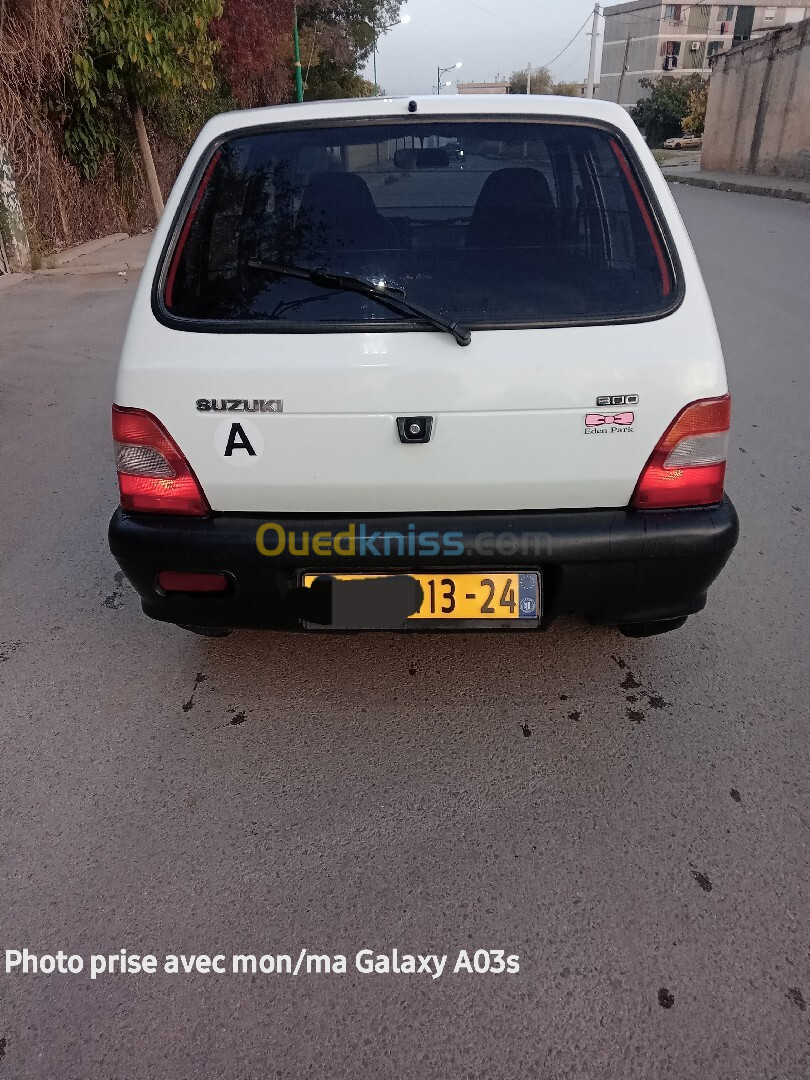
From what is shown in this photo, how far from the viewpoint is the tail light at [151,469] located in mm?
2268

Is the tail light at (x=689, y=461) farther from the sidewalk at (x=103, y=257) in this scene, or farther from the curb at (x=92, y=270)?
the curb at (x=92, y=270)

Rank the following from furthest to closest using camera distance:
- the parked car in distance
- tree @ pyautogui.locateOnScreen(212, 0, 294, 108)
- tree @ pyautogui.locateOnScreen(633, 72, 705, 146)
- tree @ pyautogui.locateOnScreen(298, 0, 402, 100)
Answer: tree @ pyautogui.locateOnScreen(633, 72, 705, 146)
the parked car in distance
tree @ pyautogui.locateOnScreen(298, 0, 402, 100)
tree @ pyautogui.locateOnScreen(212, 0, 294, 108)

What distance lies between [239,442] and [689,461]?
121cm

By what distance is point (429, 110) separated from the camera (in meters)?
2.43

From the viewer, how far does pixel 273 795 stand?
234cm

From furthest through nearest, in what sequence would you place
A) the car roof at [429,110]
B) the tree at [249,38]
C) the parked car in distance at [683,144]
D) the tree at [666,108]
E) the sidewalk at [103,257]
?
the tree at [666,108] → the parked car in distance at [683,144] → the tree at [249,38] → the sidewalk at [103,257] → the car roof at [429,110]

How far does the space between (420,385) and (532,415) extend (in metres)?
0.30

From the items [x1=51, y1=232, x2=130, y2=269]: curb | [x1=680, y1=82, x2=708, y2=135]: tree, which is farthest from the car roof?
[x1=680, y1=82, x2=708, y2=135]: tree

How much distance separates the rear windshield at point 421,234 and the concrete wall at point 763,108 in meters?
26.3

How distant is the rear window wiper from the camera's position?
2146mm

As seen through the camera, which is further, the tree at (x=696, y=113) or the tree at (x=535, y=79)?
the tree at (x=535, y=79)

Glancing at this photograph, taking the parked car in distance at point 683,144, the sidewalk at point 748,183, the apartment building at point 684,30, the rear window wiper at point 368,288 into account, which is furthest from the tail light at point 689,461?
the apartment building at point 684,30

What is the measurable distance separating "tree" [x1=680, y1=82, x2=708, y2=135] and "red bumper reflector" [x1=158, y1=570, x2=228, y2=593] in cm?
5381

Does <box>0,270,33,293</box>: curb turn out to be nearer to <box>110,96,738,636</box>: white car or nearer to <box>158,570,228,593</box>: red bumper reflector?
<box>110,96,738,636</box>: white car
